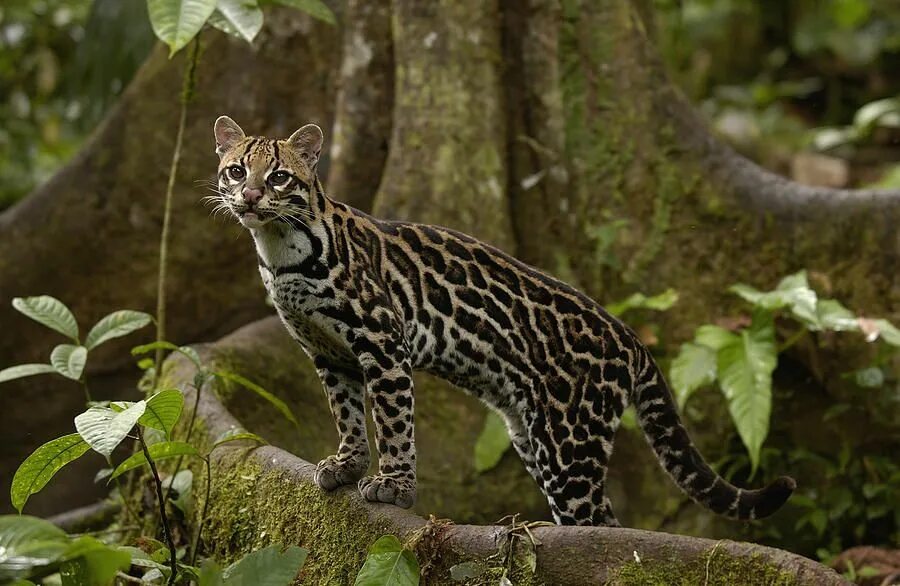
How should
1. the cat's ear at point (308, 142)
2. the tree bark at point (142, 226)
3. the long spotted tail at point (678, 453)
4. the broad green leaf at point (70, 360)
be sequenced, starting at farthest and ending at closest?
the tree bark at point (142, 226) → the broad green leaf at point (70, 360) → the long spotted tail at point (678, 453) → the cat's ear at point (308, 142)

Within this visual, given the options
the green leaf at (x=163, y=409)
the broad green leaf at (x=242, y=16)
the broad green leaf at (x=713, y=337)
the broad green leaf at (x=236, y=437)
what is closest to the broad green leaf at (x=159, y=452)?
the green leaf at (x=163, y=409)

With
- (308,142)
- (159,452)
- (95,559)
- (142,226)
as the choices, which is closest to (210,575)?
(95,559)

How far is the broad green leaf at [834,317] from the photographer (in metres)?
7.49

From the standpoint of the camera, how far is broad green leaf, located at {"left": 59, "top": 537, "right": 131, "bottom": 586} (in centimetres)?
378

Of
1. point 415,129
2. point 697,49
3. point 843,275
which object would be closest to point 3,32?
point 415,129

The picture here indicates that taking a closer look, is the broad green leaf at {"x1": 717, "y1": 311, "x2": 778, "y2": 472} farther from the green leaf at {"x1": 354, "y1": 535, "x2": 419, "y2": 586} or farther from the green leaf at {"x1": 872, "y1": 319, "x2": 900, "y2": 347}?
the green leaf at {"x1": 354, "y1": 535, "x2": 419, "y2": 586}

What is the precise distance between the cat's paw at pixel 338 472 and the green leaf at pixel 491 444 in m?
2.12

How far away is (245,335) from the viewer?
25.1 feet

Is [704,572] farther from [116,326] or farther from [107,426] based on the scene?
[116,326]

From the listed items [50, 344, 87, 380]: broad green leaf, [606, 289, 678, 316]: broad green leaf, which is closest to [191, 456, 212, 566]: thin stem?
[50, 344, 87, 380]: broad green leaf

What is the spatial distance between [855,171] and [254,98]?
1061 centimetres

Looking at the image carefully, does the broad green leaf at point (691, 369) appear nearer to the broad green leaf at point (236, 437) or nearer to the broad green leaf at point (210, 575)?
the broad green leaf at point (236, 437)

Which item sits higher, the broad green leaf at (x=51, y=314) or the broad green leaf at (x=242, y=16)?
the broad green leaf at (x=242, y=16)

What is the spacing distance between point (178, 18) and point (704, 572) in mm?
3552
